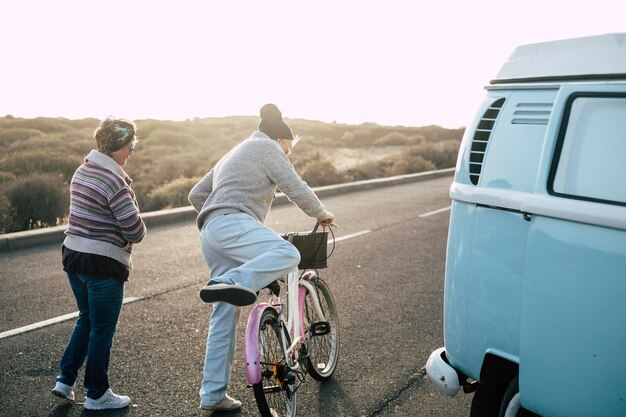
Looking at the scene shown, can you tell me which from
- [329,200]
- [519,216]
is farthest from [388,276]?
[329,200]

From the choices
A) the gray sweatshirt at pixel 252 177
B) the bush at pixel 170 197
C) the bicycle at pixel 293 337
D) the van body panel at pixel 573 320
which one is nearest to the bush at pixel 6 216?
the bush at pixel 170 197

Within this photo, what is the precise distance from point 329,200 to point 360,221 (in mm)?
3577

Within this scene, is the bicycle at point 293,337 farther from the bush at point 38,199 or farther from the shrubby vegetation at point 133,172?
the bush at point 38,199

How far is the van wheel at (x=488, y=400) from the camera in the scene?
3.37 metres

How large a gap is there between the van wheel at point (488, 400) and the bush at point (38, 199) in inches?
441

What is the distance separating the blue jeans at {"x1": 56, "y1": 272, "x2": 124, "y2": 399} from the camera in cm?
→ 428

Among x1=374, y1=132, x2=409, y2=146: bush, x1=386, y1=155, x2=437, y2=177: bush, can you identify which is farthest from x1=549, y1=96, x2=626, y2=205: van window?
x1=374, y1=132, x2=409, y2=146: bush

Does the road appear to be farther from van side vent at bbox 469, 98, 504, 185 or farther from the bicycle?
van side vent at bbox 469, 98, 504, 185

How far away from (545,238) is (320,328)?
2224 millimetres

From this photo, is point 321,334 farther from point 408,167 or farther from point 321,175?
point 408,167

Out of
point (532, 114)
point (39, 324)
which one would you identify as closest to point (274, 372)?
point (532, 114)

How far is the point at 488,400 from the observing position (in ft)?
11.2

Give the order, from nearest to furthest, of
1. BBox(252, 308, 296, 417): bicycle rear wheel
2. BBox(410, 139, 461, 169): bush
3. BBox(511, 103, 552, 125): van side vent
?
BBox(511, 103, 552, 125): van side vent < BBox(252, 308, 296, 417): bicycle rear wheel < BBox(410, 139, 461, 169): bush

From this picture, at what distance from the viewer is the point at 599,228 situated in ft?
9.03
